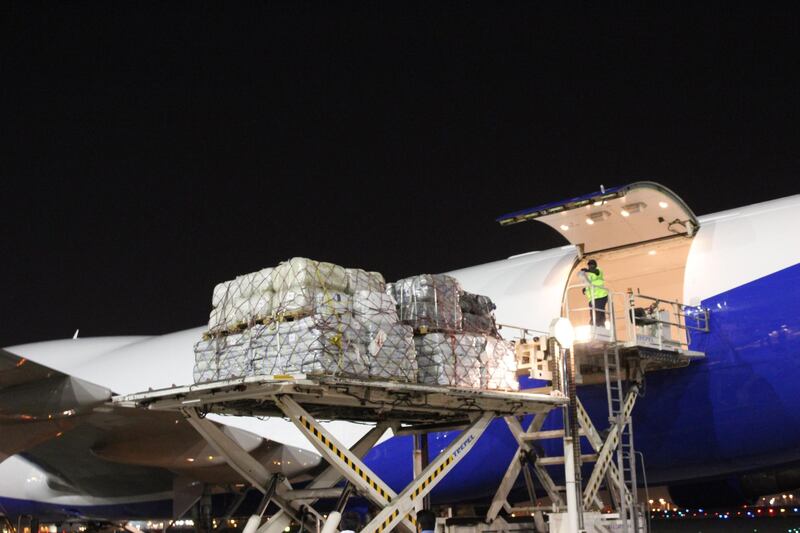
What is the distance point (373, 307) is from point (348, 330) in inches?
21.3

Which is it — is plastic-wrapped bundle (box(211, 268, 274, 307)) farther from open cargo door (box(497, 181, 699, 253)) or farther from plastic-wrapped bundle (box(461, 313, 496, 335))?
open cargo door (box(497, 181, 699, 253))

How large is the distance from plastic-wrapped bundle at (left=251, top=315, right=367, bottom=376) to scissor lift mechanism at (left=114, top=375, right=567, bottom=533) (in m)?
0.20

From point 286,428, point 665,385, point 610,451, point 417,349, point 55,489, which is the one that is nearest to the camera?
point 417,349

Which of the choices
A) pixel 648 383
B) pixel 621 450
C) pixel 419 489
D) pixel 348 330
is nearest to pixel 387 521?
pixel 419 489

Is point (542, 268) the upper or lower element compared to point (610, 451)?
upper

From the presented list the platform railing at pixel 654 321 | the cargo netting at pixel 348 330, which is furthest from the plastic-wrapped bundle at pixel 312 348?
the platform railing at pixel 654 321

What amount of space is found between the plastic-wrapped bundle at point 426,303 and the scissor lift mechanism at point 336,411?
0.88 meters

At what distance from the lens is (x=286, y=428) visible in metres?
19.0

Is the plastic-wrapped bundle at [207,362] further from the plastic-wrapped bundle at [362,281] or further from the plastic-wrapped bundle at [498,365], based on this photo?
the plastic-wrapped bundle at [498,365]

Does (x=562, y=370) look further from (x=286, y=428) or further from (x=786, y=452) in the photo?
(x=286, y=428)

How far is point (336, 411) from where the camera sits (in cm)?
1223

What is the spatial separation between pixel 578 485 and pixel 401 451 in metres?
5.64

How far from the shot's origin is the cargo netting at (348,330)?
9891 millimetres

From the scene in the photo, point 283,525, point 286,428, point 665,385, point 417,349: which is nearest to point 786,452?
point 665,385
